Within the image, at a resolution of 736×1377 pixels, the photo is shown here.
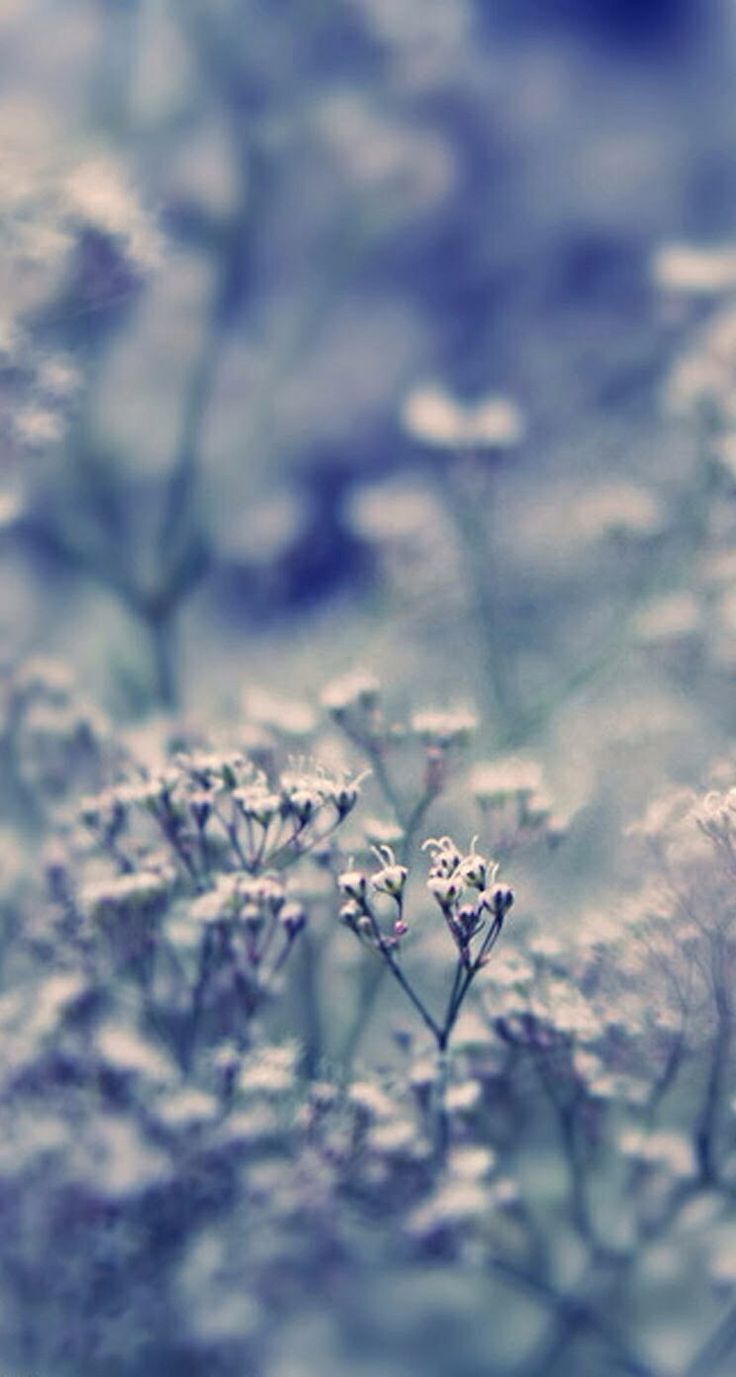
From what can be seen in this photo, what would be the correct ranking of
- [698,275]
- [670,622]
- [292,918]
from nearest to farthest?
[292,918] → [670,622] → [698,275]

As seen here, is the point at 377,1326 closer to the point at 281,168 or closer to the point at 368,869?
the point at 368,869

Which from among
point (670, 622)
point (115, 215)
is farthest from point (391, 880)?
point (115, 215)

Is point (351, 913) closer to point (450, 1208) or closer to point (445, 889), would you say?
point (445, 889)

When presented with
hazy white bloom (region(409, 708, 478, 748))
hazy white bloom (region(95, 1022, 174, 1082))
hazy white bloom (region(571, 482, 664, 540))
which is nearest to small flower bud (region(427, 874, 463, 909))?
hazy white bloom (region(409, 708, 478, 748))

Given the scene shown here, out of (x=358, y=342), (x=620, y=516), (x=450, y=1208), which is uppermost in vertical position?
(x=358, y=342)

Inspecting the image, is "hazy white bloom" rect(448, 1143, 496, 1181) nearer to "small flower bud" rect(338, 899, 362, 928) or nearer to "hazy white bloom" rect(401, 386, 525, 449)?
"small flower bud" rect(338, 899, 362, 928)

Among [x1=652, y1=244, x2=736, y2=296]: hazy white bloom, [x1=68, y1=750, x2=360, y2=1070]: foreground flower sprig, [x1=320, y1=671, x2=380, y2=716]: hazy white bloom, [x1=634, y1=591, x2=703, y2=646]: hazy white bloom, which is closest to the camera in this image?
[x1=68, y1=750, x2=360, y2=1070]: foreground flower sprig

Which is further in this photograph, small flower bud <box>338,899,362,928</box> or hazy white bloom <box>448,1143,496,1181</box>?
hazy white bloom <box>448,1143,496,1181</box>

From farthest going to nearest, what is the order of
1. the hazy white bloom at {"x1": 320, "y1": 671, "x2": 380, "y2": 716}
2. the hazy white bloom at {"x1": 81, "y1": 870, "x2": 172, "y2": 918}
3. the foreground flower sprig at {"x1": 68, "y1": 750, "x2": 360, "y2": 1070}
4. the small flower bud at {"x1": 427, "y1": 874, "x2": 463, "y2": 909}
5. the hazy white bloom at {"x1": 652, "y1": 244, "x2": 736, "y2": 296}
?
1. the hazy white bloom at {"x1": 652, "y1": 244, "x2": 736, "y2": 296}
2. the hazy white bloom at {"x1": 320, "y1": 671, "x2": 380, "y2": 716}
3. the hazy white bloom at {"x1": 81, "y1": 870, "x2": 172, "y2": 918}
4. the foreground flower sprig at {"x1": 68, "y1": 750, "x2": 360, "y2": 1070}
5. the small flower bud at {"x1": 427, "y1": 874, "x2": 463, "y2": 909}

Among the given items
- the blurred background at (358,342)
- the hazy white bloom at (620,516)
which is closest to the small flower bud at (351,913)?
the blurred background at (358,342)

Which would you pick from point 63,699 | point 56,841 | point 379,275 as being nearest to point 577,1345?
point 56,841
